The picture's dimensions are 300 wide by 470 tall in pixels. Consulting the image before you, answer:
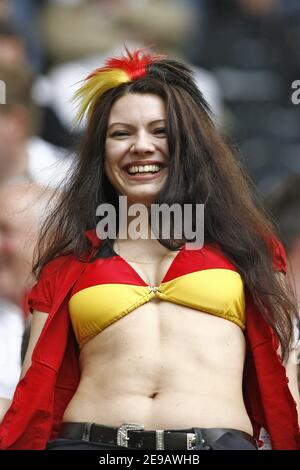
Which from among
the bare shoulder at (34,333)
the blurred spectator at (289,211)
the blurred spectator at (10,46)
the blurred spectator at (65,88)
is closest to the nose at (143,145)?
the bare shoulder at (34,333)

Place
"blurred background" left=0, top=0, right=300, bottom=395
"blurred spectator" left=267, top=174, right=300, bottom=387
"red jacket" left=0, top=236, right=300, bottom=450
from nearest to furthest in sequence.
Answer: "red jacket" left=0, top=236, right=300, bottom=450
"blurred spectator" left=267, top=174, right=300, bottom=387
"blurred background" left=0, top=0, right=300, bottom=395

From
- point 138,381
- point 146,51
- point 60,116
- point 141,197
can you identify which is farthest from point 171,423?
point 60,116

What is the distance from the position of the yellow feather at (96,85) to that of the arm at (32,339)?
754mm

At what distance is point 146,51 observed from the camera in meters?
4.19

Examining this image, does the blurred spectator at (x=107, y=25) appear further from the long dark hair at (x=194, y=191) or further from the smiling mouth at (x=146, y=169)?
Result: the smiling mouth at (x=146, y=169)

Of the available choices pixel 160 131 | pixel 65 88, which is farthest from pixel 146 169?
pixel 65 88

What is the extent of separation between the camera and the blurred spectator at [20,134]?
6.03 m

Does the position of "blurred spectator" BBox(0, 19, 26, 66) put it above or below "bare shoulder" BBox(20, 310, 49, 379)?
above

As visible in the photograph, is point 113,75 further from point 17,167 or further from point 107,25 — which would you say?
point 107,25

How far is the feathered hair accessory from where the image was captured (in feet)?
13.3

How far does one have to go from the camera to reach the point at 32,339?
12.8 ft

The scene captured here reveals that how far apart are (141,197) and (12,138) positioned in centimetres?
236

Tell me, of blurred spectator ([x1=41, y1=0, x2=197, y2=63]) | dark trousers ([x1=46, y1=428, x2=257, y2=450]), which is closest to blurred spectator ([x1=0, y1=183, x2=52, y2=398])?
dark trousers ([x1=46, y1=428, x2=257, y2=450])

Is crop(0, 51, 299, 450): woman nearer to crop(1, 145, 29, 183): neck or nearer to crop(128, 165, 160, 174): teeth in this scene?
crop(128, 165, 160, 174): teeth
